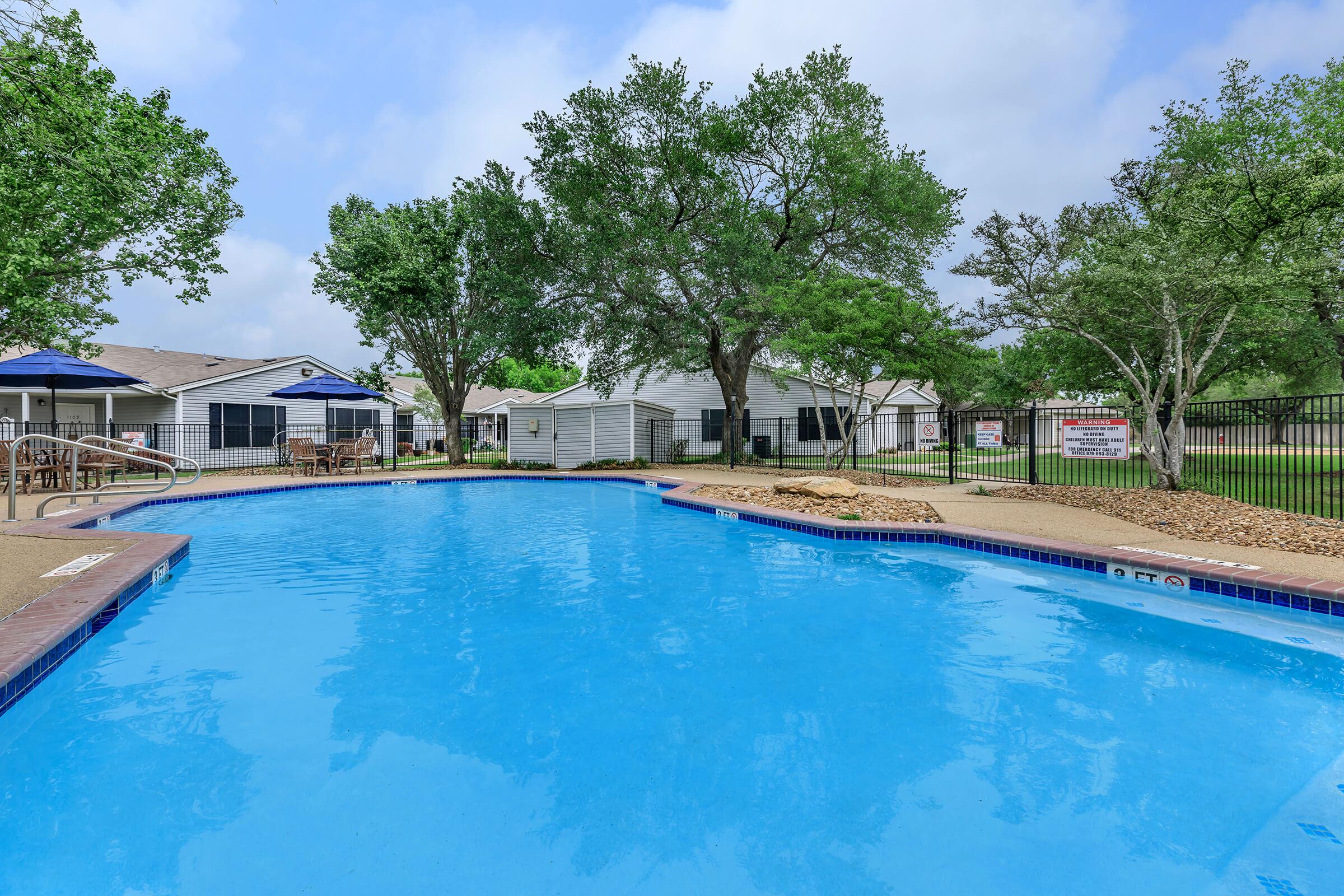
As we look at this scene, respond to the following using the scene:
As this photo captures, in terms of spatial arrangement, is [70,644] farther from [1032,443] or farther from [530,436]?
[530,436]

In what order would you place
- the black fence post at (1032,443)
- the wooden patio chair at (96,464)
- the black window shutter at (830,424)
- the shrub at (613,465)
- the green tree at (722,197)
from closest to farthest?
the black fence post at (1032,443)
the wooden patio chair at (96,464)
the green tree at (722,197)
the shrub at (613,465)
the black window shutter at (830,424)

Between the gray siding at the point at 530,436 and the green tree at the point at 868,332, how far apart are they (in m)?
7.47

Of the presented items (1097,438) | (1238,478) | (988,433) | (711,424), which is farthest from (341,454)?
(1238,478)

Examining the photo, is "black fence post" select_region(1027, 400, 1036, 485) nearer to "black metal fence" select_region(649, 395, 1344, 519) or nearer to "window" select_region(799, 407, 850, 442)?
"black metal fence" select_region(649, 395, 1344, 519)

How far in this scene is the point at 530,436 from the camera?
1758 centimetres

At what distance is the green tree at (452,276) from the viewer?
15.6 metres

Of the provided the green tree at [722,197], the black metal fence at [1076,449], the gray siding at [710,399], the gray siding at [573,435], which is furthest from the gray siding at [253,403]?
the black metal fence at [1076,449]

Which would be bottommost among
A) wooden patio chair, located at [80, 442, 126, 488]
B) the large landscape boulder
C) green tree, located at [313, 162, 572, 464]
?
the large landscape boulder

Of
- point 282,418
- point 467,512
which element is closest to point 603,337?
point 467,512

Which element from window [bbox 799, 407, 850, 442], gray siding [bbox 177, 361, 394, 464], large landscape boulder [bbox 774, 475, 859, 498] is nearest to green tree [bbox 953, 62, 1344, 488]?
large landscape boulder [bbox 774, 475, 859, 498]

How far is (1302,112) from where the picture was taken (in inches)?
485

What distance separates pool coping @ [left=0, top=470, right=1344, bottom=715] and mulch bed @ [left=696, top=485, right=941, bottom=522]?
291 mm

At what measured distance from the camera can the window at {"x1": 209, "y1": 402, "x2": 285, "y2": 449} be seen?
17594mm

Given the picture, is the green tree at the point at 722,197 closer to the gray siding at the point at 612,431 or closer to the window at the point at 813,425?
the gray siding at the point at 612,431
